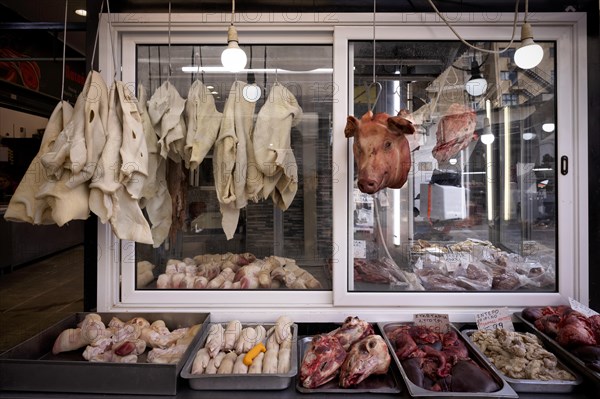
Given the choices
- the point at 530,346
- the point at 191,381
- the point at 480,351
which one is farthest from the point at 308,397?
the point at 530,346

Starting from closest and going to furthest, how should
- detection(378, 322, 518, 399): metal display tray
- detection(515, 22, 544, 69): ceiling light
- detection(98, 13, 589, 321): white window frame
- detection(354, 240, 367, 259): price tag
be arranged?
detection(378, 322, 518, 399): metal display tray, detection(515, 22, 544, 69): ceiling light, detection(98, 13, 589, 321): white window frame, detection(354, 240, 367, 259): price tag

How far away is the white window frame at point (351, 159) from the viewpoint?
2.13m

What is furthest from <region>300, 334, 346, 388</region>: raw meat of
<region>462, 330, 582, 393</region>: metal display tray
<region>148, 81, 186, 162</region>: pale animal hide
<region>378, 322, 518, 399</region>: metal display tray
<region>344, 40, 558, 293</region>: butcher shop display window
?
<region>148, 81, 186, 162</region>: pale animal hide

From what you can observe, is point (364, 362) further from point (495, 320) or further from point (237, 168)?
point (237, 168)

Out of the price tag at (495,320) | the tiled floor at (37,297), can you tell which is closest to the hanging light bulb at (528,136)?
the price tag at (495,320)

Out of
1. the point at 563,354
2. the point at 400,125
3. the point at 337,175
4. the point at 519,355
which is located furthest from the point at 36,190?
the point at 563,354

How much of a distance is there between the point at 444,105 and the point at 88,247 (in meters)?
2.20

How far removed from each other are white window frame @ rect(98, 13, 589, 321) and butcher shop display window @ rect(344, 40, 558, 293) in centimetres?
6

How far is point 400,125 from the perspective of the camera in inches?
70.8

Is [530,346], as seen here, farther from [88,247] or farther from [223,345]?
[88,247]

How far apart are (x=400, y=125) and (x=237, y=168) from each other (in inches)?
33.7

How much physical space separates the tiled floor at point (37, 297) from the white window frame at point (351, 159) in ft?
10.4

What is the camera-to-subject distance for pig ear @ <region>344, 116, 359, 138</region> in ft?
6.22

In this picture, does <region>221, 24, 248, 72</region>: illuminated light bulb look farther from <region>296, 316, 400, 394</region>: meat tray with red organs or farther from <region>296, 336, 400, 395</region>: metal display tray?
<region>296, 336, 400, 395</region>: metal display tray
